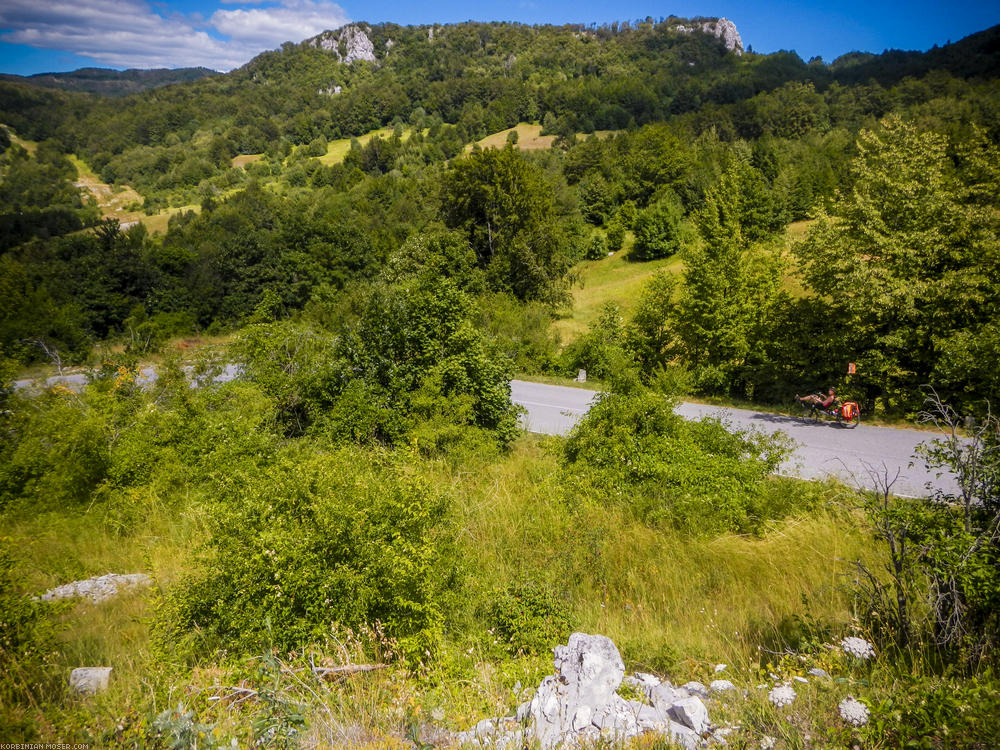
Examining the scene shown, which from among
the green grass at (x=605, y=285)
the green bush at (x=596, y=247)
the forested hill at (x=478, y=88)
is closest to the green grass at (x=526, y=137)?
the forested hill at (x=478, y=88)

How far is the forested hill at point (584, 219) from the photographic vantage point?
42.4ft

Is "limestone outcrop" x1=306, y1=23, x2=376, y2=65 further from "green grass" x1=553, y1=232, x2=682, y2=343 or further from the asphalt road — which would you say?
the asphalt road

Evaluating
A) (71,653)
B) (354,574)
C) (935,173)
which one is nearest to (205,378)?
(71,653)

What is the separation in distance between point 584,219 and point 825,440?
40487mm

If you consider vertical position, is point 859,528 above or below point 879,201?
below

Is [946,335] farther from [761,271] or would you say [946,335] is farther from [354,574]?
[354,574]

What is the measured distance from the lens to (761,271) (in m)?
16.5

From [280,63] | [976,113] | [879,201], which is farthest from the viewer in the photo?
[280,63]

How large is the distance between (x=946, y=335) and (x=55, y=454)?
18.6 meters

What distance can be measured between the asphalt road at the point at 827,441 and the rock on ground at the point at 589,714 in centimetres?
580

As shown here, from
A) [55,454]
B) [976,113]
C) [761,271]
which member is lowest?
[55,454]

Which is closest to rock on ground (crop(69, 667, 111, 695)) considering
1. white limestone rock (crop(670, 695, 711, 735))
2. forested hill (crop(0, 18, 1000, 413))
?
white limestone rock (crop(670, 695, 711, 735))

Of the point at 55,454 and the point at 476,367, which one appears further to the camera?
the point at 476,367

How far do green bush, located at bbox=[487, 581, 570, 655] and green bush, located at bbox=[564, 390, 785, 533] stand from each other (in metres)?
2.99
